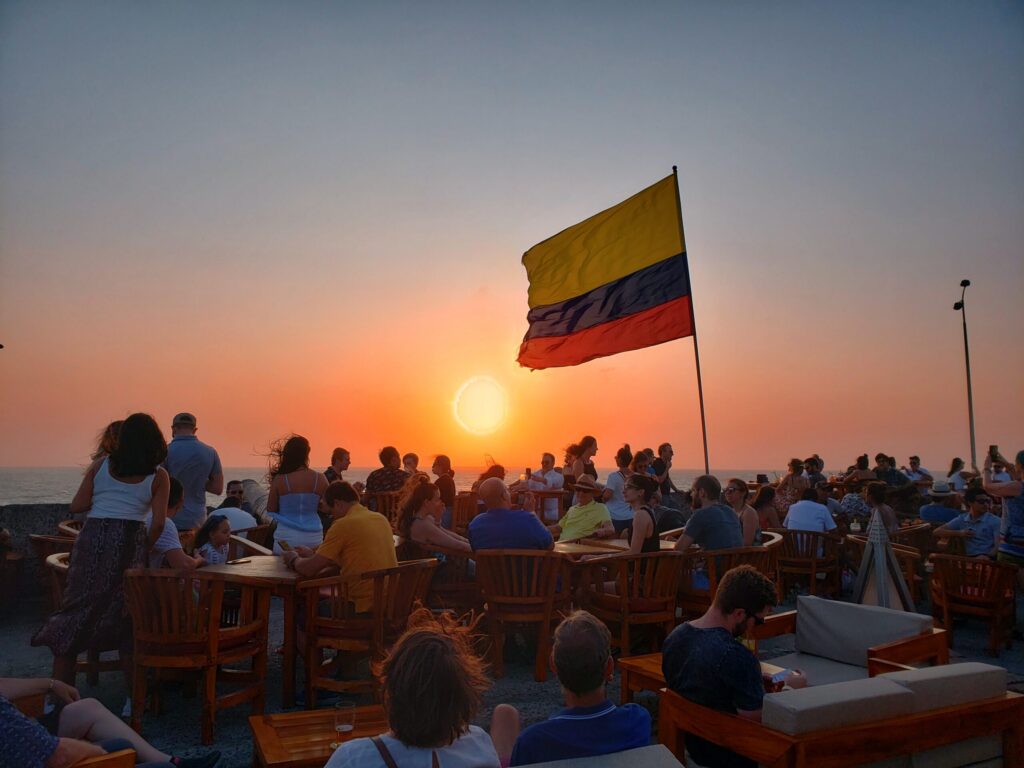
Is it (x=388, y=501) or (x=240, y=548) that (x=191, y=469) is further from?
(x=388, y=501)

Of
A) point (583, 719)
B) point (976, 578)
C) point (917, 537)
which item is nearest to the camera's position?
point (583, 719)

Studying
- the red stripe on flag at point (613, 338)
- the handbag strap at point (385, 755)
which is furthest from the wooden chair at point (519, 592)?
the red stripe on flag at point (613, 338)

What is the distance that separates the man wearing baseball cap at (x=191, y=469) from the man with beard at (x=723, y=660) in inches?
157

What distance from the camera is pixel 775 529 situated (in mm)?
8562

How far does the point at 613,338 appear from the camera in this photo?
893cm

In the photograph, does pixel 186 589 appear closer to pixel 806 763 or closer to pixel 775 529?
pixel 806 763

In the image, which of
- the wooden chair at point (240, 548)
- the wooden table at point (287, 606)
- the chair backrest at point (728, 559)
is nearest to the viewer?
the wooden table at point (287, 606)

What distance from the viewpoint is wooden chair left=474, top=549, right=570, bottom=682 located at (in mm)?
5180

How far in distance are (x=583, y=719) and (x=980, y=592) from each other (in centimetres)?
519

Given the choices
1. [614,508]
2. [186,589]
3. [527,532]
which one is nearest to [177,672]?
[186,589]

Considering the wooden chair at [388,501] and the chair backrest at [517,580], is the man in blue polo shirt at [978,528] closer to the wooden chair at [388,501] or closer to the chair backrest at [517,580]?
the chair backrest at [517,580]

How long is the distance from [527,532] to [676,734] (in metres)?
2.46

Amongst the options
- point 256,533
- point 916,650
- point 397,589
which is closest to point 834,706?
point 916,650

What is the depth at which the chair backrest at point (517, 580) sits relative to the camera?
17.0 ft
